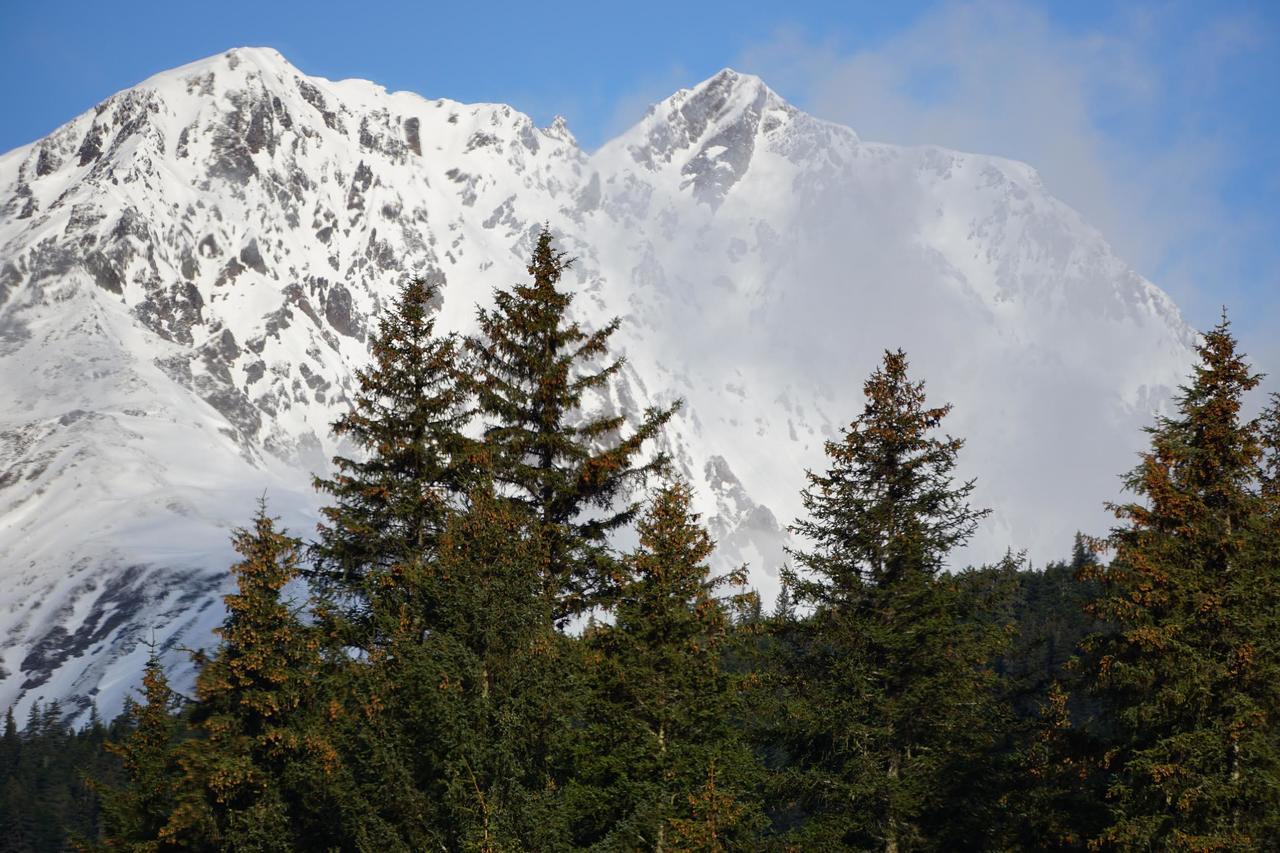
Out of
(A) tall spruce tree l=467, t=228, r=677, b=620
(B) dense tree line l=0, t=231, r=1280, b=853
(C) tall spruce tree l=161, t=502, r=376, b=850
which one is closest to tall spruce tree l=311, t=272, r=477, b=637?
(B) dense tree line l=0, t=231, r=1280, b=853

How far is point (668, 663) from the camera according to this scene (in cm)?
2284

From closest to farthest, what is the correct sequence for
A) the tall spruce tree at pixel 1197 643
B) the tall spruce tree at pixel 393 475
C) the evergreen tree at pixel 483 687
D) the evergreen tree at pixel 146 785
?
the evergreen tree at pixel 483 687 < the tall spruce tree at pixel 1197 643 < the evergreen tree at pixel 146 785 < the tall spruce tree at pixel 393 475

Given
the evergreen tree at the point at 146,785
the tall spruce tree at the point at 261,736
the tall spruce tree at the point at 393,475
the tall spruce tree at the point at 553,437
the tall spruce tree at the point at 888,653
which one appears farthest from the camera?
the tall spruce tree at the point at 393,475

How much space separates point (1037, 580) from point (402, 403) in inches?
5654

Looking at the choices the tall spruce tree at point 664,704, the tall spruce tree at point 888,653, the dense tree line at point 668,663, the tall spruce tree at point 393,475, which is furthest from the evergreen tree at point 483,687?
the tall spruce tree at point 888,653

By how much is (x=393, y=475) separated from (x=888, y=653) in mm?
10977

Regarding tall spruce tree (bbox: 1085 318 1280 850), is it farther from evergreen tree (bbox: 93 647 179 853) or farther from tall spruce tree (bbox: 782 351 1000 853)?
evergreen tree (bbox: 93 647 179 853)

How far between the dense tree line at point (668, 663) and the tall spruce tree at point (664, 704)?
0.23ft

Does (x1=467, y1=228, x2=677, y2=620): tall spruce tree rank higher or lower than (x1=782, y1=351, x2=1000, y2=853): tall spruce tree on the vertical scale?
higher

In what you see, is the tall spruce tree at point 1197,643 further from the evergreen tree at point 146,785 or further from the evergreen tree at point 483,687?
the evergreen tree at point 146,785

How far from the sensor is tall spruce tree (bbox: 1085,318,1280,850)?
758 inches

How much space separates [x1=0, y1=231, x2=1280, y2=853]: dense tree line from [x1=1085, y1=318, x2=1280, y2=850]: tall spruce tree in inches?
2.4

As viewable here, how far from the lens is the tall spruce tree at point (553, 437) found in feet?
79.2

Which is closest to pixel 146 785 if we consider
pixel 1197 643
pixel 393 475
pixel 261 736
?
pixel 261 736
